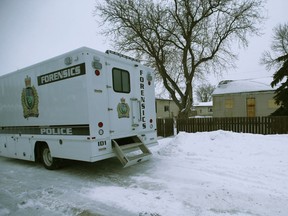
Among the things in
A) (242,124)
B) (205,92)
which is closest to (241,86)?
(242,124)

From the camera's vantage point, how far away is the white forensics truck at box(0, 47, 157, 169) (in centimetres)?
520

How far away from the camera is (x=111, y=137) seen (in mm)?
5605

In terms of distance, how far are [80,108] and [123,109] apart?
136 cm

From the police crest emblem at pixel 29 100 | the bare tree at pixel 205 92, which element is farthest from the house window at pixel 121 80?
the bare tree at pixel 205 92

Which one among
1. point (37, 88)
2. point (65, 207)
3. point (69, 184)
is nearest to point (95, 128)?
point (69, 184)

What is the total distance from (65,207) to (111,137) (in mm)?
2144

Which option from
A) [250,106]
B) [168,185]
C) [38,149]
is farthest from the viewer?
[250,106]

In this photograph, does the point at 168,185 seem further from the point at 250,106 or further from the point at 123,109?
the point at 250,106

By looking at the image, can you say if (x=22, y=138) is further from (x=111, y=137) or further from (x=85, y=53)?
(x=85, y=53)

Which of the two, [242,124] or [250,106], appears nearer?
[242,124]

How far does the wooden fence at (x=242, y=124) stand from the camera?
10734 mm

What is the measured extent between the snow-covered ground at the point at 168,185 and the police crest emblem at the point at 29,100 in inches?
75.6

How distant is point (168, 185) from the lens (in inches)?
184

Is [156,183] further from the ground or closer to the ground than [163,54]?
closer to the ground
